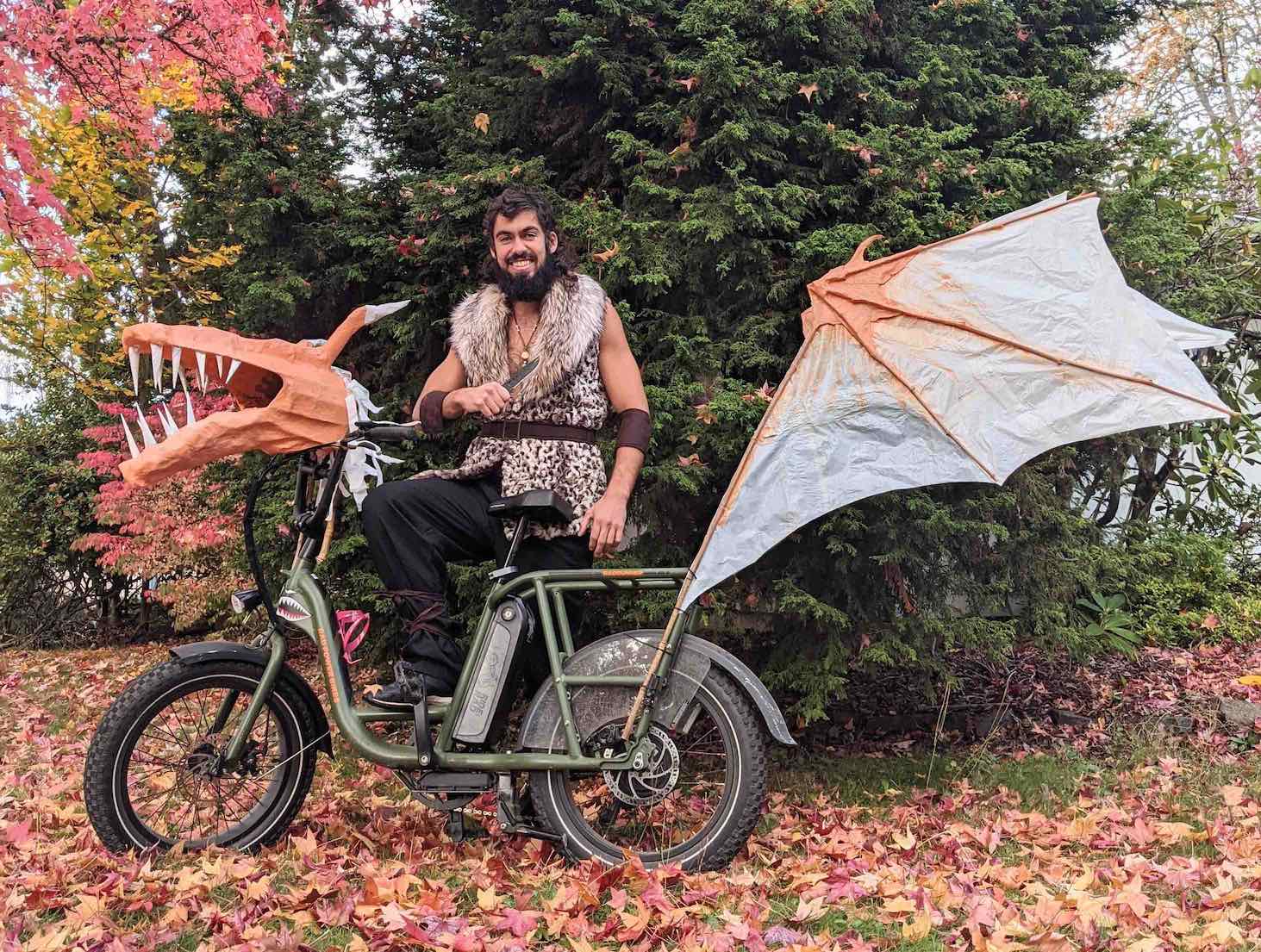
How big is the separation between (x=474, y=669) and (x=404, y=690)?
219 mm

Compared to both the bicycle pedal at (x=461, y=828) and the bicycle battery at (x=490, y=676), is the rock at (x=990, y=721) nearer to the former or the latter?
the bicycle pedal at (x=461, y=828)

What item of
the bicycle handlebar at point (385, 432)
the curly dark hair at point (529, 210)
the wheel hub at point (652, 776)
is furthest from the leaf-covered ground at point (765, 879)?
the curly dark hair at point (529, 210)

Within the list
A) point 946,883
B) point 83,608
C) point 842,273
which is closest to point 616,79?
point 842,273

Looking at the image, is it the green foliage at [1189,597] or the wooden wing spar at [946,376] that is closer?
the wooden wing spar at [946,376]

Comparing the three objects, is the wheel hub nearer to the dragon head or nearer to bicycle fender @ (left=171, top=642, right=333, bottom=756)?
bicycle fender @ (left=171, top=642, right=333, bottom=756)

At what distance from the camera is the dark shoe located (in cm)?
282

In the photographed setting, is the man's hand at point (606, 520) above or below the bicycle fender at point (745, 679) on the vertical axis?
above

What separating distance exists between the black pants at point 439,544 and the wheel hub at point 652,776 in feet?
1.55

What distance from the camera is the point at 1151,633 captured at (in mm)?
5797

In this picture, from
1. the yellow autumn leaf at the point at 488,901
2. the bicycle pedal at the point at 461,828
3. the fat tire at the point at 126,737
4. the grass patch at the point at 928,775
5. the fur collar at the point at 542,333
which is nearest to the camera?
the yellow autumn leaf at the point at 488,901

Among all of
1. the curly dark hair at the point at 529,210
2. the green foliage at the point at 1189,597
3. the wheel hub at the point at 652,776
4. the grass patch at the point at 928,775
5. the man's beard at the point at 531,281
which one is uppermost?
the curly dark hair at the point at 529,210

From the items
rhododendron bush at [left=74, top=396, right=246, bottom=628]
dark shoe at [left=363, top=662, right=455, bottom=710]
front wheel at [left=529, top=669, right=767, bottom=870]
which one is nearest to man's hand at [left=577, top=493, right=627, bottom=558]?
front wheel at [left=529, top=669, right=767, bottom=870]

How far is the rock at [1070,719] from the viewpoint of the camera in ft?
15.6

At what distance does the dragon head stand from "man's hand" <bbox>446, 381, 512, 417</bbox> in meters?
0.38
